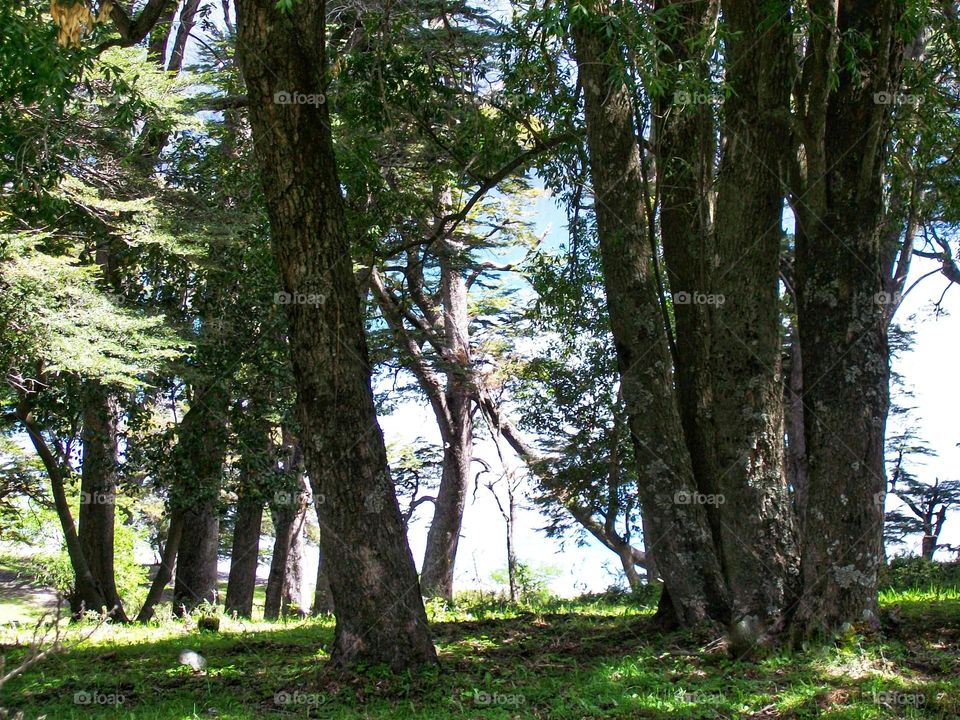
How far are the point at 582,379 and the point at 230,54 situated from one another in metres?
7.82

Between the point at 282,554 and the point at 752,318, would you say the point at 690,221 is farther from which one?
the point at 282,554

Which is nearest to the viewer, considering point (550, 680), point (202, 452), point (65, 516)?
point (550, 680)

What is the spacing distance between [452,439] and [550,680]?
419 inches

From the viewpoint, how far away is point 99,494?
11602mm

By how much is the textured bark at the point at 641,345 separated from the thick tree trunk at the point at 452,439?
870cm

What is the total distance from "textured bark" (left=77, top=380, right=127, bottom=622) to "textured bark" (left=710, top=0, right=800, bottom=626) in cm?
692

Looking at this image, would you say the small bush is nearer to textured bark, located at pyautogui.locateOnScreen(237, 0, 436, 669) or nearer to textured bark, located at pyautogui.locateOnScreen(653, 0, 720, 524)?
textured bark, located at pyautogui.locateOnScreen(653, 0, 720, 524)

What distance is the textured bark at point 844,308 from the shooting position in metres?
5.77

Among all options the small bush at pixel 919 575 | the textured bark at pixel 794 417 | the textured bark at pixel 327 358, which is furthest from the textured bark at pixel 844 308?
the textured bark at pixel 794 417

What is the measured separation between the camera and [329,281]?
241 inches

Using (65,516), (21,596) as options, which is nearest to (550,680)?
(65,516)

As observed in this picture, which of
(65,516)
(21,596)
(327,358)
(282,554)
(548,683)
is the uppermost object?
(327,358)

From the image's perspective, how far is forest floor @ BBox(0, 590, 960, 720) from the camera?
5086 millimetres

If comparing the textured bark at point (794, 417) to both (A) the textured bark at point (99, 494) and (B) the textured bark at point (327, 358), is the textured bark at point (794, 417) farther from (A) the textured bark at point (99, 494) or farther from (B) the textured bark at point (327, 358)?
(A) the textured bark at point (99, 494)
